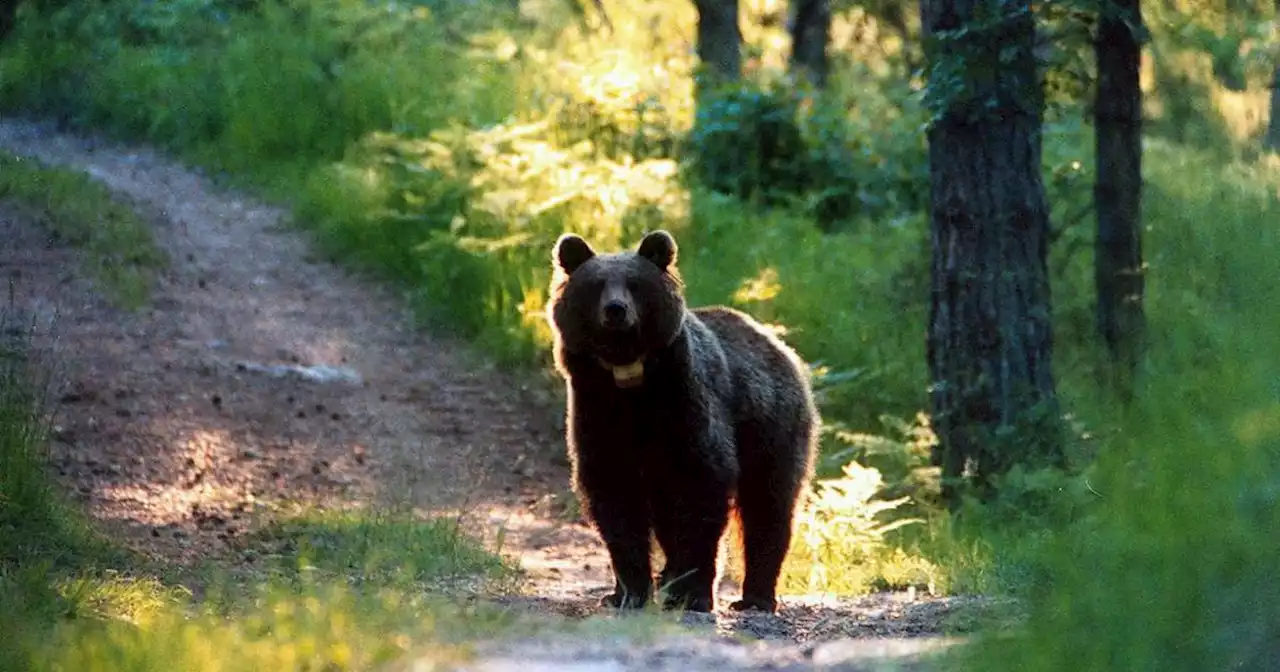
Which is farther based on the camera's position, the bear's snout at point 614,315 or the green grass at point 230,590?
the bear's snout at point 614,315

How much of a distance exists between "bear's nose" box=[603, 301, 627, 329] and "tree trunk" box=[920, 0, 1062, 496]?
3.40 m

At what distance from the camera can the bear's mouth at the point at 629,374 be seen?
7207 millimetres

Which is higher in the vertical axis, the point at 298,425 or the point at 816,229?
the point at 816,229

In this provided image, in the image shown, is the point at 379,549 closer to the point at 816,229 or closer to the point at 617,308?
the point at 617,308

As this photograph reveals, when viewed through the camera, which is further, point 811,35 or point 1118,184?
point 811,35

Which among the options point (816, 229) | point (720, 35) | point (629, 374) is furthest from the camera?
point (720, 35)

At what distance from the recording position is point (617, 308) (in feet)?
22.9

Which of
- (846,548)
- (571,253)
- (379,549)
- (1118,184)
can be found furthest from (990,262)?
(379,549)

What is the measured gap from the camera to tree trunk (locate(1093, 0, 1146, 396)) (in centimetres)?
1047

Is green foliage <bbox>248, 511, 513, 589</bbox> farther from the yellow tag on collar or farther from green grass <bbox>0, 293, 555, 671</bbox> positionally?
the yellow tag on collar

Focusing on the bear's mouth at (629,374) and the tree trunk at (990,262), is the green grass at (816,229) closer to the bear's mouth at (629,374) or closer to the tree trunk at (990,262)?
the tree trunk at (990,262)

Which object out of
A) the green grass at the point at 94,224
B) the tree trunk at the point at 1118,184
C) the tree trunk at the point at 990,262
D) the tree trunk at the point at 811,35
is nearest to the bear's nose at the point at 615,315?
the tree trunk at the point at 990,262

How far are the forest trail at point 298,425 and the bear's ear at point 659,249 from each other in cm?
158

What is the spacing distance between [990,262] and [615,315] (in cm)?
368
